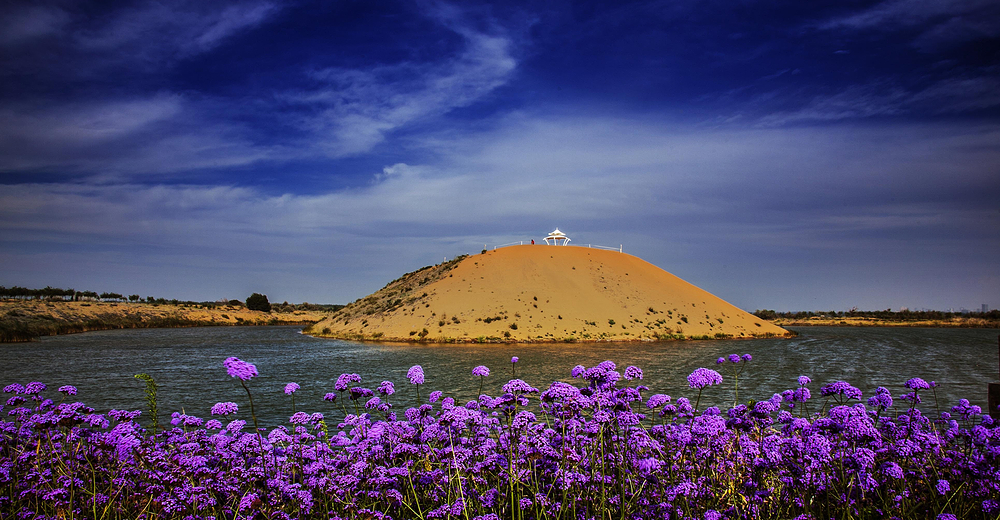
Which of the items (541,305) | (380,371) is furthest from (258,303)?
(380,371)

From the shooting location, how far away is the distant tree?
284 ft

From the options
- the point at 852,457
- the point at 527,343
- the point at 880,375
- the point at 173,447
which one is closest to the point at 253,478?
the point at 173,447

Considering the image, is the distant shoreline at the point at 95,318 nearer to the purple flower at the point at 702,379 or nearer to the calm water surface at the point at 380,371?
the calm water surface at the point at 380,371

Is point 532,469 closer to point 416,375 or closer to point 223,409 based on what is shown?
point 416,375

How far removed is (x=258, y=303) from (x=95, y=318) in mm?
33274

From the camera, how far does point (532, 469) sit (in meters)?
4.29

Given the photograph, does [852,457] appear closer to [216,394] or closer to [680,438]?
[680,438]

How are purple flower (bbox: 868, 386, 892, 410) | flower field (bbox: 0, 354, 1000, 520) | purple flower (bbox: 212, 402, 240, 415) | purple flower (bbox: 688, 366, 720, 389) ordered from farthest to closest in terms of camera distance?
purple flower (bbox: 868, 386, 892, 410) < purple flower (bbox: 688, 366, 720, 389) < purple flower (bbox: 212, 402, 240, 415) < flower field (bbox: 0, 354, 1000, 520)

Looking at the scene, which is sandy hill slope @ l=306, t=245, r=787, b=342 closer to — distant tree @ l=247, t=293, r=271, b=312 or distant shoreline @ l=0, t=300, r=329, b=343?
distant shoreline @ l=0, t=300, r=329, b=343

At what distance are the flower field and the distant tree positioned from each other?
294ft

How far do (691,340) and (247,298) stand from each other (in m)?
75.0

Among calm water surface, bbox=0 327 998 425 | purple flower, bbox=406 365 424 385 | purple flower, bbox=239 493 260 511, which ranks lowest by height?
calm water surface, bbox=0 327 998 425

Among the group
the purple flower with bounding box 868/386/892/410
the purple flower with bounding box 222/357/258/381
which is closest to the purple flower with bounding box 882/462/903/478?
the purple flower with bounding box 868/386/892/410

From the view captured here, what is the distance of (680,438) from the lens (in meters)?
4.14
